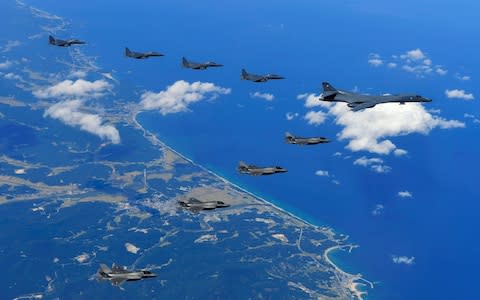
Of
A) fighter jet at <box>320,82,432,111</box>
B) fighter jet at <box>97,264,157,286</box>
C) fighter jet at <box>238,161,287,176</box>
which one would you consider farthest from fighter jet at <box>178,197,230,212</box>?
fighter jet at <box>320,82,432,111</box>

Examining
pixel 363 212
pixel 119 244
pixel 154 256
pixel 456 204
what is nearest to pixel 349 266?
pixel 363 212

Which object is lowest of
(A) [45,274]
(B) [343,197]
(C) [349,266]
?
(A) [45,274]

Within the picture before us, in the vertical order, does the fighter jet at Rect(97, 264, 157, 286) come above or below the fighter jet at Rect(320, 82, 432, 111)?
below

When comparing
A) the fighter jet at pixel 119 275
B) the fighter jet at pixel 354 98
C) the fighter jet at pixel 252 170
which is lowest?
the fighter jet at pixel 119 275

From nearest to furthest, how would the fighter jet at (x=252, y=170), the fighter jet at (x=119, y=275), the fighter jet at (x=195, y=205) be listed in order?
1. the fighter jet at (x=119, y=275)
2. the fighter jet at (x=195, y=205)
3. the fighter jet at (x=252, y=170)

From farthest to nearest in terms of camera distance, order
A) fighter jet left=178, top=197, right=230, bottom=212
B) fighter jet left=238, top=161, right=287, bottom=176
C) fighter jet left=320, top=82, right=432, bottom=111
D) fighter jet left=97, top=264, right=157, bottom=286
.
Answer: fighter jet left=320, top=82, right=432, bottom=111, fighter jet left=238, top=161, right=287, bottom=176, fighter jet left=178, top=197, right=230, bottom=212, fighter jet left=97, top=264, right=157, bottom=286

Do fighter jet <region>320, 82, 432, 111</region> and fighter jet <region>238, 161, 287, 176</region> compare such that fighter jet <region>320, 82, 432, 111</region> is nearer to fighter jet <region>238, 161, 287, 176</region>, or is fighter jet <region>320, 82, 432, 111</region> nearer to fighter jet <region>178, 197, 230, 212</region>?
fighter jet <region>238, 161, 287, 176</region>

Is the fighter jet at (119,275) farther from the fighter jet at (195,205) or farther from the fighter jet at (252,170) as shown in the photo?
the fighter jet at (252,170)

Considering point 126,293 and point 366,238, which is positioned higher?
point 366,238

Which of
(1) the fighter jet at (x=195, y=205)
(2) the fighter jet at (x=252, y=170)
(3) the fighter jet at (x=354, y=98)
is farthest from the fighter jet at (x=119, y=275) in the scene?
(3) the fighter jet at (x=354, y=98)

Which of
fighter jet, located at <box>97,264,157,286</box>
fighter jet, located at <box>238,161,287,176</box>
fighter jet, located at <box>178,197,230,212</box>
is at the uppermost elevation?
fighter jet, located at <box>238,161,287,176</box>

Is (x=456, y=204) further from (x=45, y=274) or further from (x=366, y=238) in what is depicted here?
(x=45, y=274)
